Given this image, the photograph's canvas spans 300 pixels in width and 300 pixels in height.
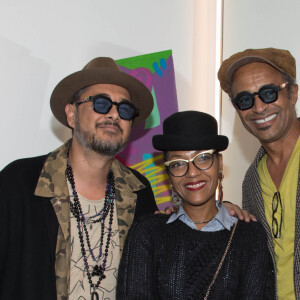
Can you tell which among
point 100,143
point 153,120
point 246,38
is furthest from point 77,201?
point 246,38

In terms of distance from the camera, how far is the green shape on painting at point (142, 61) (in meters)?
3.00

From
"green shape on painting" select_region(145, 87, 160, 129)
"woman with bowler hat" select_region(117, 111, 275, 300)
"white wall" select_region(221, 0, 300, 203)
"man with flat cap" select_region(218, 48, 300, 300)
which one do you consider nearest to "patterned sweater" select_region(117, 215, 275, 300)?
"woman with bowler hat" select_region(117, 111, 275, 300)

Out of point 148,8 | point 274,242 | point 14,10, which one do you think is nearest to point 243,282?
point 274,242

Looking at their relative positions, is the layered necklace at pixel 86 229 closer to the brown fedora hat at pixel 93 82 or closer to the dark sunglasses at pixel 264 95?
the brown fedora hat at pixel 93 82

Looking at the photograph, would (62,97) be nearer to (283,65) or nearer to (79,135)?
(79,135)

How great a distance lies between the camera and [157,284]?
185 centimetres

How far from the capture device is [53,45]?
2.63m

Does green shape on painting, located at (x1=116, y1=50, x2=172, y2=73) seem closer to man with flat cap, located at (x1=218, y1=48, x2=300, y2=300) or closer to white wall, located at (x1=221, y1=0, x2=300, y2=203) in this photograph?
white wall, located at (x1=221, y1=0, x2=300, y2=203)

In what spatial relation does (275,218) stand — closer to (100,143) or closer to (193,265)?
(193,265)

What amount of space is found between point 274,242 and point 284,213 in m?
0.16

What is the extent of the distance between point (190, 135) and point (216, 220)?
1.43 feet

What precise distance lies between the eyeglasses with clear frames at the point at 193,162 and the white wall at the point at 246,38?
4.22ft

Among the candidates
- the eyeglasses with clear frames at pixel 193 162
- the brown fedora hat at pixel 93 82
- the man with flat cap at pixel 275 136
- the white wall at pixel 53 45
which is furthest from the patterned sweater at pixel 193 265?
the white wall at pixel 53 45

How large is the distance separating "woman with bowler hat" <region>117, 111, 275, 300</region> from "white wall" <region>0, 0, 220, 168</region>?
0.96 metres
